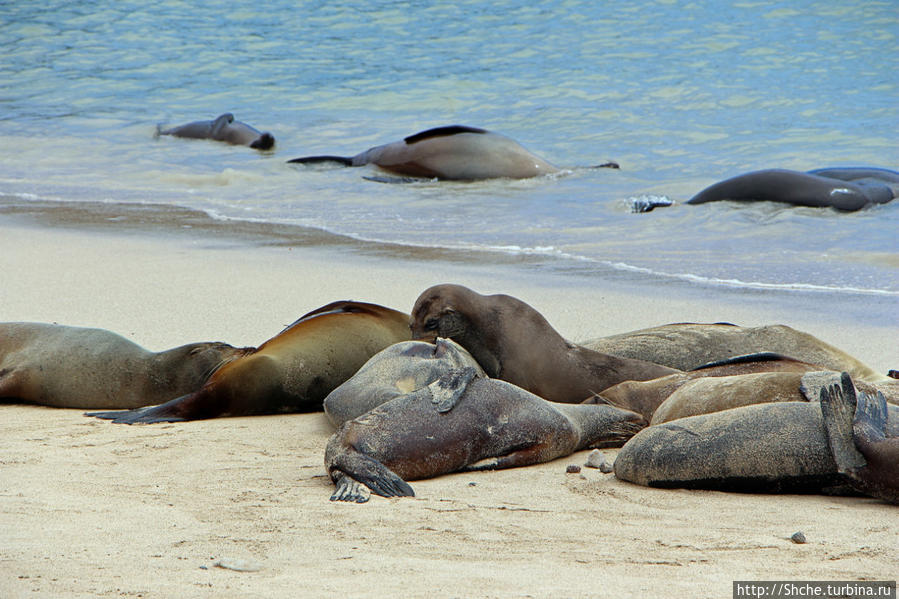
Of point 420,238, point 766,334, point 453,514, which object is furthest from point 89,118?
point 453,514

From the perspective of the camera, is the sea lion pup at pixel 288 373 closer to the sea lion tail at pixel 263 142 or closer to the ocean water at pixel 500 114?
the ocean water at pixel 500 114

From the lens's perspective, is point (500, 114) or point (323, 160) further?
point (500, 114)

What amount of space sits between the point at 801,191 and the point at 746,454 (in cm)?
610

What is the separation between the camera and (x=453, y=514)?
3047mm

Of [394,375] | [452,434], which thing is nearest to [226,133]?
[394,375]

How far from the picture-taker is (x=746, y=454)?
3383 millimetres

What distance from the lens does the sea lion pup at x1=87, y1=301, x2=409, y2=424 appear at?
175 inches

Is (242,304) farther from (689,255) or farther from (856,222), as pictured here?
(856,222)

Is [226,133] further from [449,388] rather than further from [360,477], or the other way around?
[360,477]

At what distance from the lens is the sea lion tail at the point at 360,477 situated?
3253mm

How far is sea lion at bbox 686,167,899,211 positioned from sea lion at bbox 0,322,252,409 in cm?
550

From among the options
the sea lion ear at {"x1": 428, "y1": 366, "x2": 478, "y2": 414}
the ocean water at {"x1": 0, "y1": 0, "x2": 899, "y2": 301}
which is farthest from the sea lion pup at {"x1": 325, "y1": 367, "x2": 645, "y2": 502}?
the ocean water at {"x1": 0, "y1": 0, "x2": 899, "y2": 301}

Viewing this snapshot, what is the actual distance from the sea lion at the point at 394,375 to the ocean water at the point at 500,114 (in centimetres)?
266

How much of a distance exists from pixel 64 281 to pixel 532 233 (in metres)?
3.39
